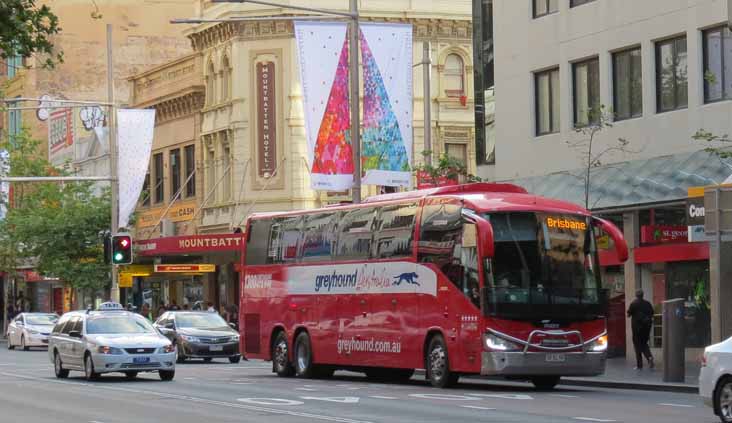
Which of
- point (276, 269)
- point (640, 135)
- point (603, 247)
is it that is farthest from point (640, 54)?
point (276, 269)

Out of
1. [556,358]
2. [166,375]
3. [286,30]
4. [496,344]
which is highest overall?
[286,30]

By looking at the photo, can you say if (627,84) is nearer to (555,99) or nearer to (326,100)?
(555,99)

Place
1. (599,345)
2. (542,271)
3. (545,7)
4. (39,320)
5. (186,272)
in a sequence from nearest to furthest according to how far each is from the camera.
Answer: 1. (542,271)
2. (599,345)
3. (545,7)
4. (39,320)
5. (186,272)

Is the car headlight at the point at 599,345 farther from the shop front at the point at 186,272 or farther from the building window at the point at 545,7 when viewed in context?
the shop front at the point at 186,272

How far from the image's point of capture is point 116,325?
33469 mm

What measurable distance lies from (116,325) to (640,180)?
11.7 metres

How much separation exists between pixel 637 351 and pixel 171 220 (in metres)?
36.8

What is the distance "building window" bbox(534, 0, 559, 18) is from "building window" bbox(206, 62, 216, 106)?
23.7m

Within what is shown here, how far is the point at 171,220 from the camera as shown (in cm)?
6719

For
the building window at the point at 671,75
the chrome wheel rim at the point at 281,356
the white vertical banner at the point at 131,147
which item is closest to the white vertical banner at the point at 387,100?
the chrome wheel rim at the point at 281,356

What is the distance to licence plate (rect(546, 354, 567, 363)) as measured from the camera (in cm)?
2750

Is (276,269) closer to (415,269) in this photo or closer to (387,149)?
(387,149)

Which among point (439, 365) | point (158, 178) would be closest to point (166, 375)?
point (439, 365)

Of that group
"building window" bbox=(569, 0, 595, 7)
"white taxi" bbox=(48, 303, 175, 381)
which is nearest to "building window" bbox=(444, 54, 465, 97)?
"building window" bbox=(569, 0, 595, 7)
